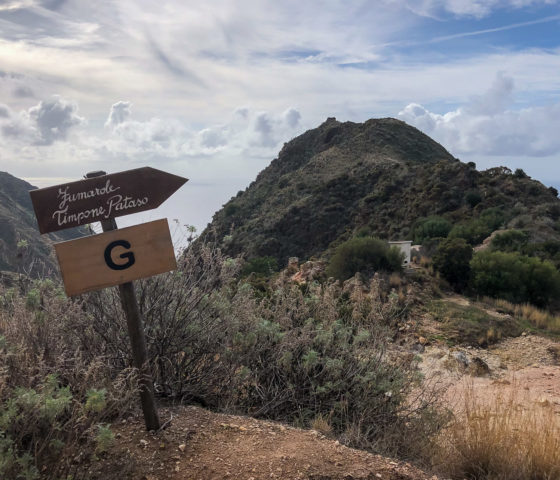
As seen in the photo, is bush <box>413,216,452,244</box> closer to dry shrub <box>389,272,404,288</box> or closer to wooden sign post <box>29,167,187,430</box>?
dry shrub <box>389,272,404,288</box>

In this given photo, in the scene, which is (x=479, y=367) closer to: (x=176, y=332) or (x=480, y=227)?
(x=176, y=332)

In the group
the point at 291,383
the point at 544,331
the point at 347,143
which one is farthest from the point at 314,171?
the point at 291,383

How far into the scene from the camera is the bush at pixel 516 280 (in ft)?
52.6

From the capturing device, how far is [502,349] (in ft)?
38.9

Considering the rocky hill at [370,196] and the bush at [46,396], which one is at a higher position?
the rocky hill at [370,196]

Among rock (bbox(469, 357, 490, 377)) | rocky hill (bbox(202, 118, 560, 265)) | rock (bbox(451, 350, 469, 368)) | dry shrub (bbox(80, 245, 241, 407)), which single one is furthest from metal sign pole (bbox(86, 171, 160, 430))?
rocky hill (bbox(202, 118, 560, 265))

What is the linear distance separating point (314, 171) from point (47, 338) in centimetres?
4512

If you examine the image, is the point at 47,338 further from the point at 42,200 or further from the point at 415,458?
the point at 415,458

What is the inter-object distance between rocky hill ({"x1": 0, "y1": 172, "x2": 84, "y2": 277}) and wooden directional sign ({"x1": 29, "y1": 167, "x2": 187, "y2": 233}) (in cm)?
88

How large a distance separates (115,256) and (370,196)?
117ft

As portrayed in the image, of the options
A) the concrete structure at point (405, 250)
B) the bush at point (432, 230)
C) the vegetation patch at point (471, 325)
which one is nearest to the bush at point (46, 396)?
the vegetation patch at point (471, 325)

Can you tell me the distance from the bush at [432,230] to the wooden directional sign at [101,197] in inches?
911

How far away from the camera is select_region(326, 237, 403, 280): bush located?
16398 millimetres

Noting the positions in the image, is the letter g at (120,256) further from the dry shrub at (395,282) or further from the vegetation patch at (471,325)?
the dry shrub at (395,282)
